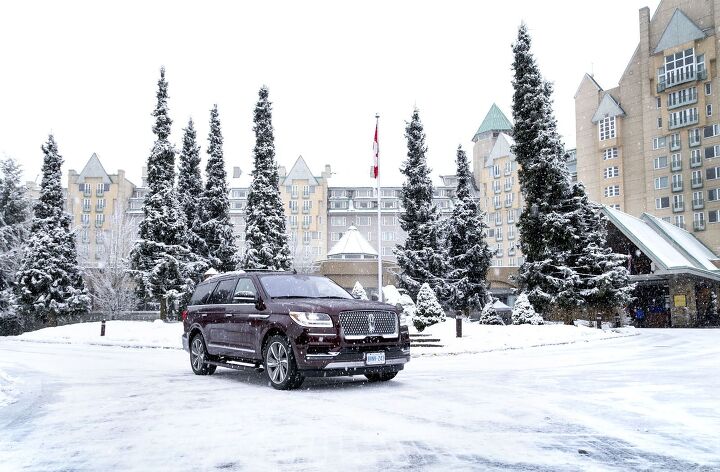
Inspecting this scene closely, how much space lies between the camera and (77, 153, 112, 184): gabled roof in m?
94.5

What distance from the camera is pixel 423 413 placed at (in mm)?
7164

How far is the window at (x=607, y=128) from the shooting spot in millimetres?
65856

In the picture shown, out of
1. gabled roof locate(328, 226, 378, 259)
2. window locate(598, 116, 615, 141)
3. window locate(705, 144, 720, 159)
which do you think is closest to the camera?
gabled roof locate(328, 226, 378, 259)

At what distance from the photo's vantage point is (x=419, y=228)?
39.3 m

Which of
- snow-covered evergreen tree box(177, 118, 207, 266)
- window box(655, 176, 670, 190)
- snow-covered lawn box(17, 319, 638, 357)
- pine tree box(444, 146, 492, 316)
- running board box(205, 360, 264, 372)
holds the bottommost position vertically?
snow-covered lawn box(17, 319, 638, 357)

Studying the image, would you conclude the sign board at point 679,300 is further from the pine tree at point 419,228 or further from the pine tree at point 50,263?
the pine tree at point 50,263

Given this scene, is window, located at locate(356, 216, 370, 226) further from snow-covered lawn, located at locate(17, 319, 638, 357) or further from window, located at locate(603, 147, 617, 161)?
snow-covered lawn, located at locate(17, 319, 638, 357)

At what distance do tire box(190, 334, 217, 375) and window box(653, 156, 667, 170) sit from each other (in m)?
59.7

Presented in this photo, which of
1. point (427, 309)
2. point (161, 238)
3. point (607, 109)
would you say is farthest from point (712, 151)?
point (161, 238)

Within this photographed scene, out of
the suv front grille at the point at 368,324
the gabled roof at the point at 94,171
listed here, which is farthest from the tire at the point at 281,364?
the gabled roof at the point at 94,171

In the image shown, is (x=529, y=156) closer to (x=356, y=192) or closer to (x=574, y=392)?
(x=574, y=392)

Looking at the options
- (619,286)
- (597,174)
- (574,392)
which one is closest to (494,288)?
(597,174)

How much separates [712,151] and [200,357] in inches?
2326

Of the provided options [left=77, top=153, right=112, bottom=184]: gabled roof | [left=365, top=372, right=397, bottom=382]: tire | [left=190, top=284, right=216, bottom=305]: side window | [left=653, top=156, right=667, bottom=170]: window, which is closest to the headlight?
[left=365, top=372, right=397, bottom=382]: tire
